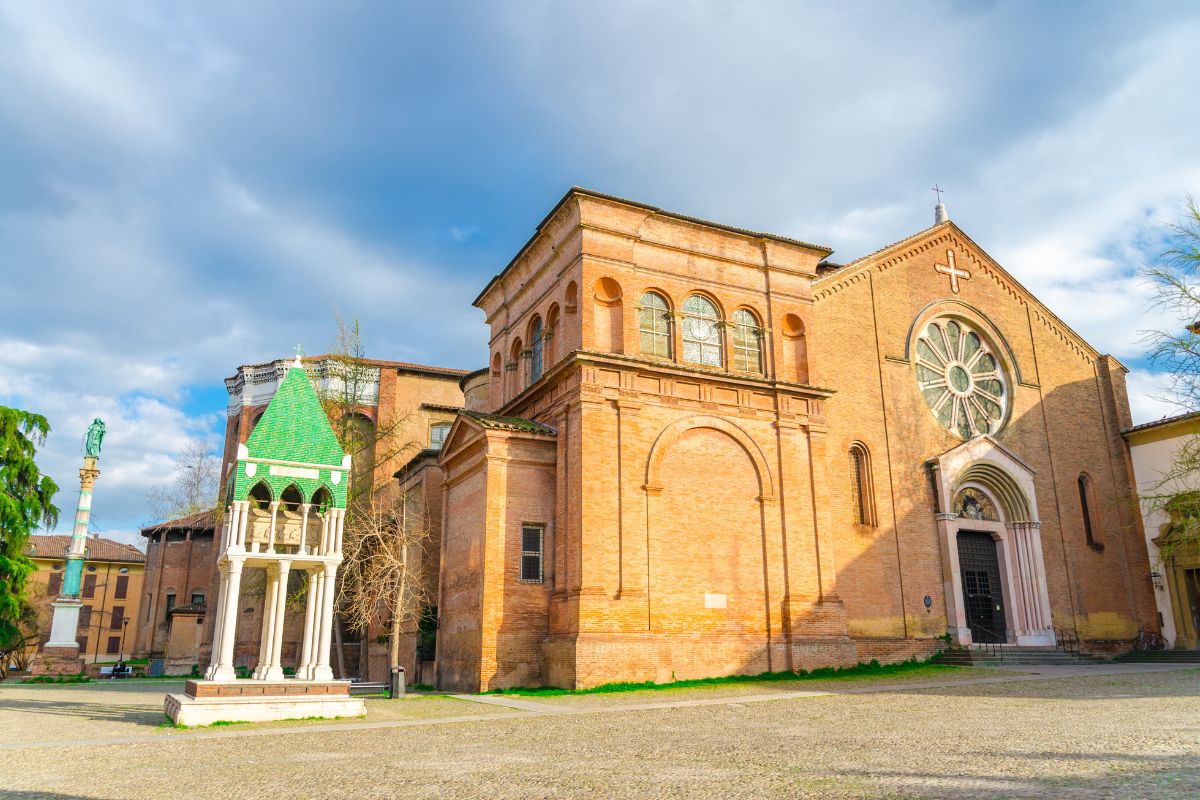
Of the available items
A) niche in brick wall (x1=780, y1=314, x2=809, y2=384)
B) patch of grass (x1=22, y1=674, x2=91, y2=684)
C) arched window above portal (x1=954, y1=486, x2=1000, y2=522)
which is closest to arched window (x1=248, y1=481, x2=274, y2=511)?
niche in brick wall (x1=780, y1=314, x2=809, y2=384)

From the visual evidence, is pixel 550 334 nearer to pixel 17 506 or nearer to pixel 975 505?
pixel 975 505

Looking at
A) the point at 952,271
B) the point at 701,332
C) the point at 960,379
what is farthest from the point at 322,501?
the point at 952,271

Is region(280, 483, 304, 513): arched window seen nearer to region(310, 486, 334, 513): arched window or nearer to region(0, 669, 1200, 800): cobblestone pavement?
region(310, 486, 334, 513): arched window

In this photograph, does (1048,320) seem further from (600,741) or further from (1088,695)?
(600,741)

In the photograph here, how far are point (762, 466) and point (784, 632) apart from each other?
4.26 metres

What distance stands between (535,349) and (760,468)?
7.52 meters

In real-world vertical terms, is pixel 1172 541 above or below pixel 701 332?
below

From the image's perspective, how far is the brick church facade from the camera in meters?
19.9

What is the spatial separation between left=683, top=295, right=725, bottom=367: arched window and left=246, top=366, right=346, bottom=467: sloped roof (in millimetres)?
9918

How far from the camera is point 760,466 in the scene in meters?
22.0

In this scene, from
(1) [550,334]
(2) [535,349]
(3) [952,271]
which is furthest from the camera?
(3) [952,271]

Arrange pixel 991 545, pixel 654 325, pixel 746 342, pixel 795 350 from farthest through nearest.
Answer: pixel 991 545 → pixel 795 350 → pixel 746 342 → pixel 654 325

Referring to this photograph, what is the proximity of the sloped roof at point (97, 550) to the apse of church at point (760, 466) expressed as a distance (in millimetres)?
48380

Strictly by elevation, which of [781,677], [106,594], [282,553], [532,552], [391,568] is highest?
[106,594]
